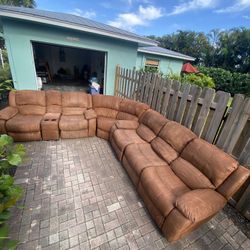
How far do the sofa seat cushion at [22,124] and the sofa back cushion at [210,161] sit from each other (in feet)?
10.3

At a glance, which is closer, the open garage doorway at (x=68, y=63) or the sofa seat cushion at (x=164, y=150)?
the sofa seat cushion at (x=164, y=150)

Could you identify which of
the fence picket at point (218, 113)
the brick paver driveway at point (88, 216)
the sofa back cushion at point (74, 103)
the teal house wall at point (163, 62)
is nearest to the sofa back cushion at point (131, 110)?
the sofa back cushion at point (74, 103)

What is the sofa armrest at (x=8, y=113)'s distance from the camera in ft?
10.4

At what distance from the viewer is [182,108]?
3.09m

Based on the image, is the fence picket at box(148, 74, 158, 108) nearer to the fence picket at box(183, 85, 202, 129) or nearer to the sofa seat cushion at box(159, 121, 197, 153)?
the fence picket at box(183, 85, 202, 129)

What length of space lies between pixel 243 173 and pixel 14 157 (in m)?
2.70

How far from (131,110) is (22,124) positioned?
101 inches

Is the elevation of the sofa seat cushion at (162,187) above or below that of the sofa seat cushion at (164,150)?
below

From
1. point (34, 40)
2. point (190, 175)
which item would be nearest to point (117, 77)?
point (34, 40)

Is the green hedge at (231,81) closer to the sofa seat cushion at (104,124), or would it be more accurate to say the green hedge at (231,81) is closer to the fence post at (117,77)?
the fence post at (117,77)

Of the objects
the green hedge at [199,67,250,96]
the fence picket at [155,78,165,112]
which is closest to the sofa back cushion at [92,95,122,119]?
the fence picket at [155,78,165,112]

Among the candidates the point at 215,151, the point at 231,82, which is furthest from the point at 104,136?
the point at 231,82

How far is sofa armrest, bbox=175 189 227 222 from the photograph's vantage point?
4.97ft

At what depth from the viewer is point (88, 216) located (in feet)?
6.45
